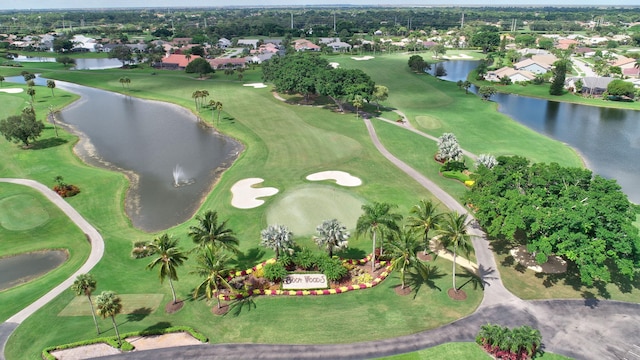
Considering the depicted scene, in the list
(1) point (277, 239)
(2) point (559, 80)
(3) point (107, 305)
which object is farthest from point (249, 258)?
(2) point (559, 80)

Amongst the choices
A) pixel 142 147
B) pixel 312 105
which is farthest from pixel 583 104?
pixel 142 147

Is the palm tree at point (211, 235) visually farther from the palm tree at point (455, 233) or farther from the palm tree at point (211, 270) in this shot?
the palm tree at point (455, 233)

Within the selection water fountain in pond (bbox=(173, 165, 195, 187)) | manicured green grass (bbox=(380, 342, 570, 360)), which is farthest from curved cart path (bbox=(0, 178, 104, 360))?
manicured green grass (bbox=(380, 342, 570, 360))

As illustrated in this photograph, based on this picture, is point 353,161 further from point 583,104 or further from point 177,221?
point 583,104

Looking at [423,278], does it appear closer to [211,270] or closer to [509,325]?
[509,325]

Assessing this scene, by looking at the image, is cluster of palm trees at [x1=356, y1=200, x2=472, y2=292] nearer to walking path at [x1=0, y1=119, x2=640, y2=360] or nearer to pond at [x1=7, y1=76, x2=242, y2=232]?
walking path at [x1=0, y1=119, x2=640, y2=360]

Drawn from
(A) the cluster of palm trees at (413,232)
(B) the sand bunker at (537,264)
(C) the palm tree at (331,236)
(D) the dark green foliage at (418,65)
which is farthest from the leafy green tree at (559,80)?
(C) the palm tree at (331,236)
